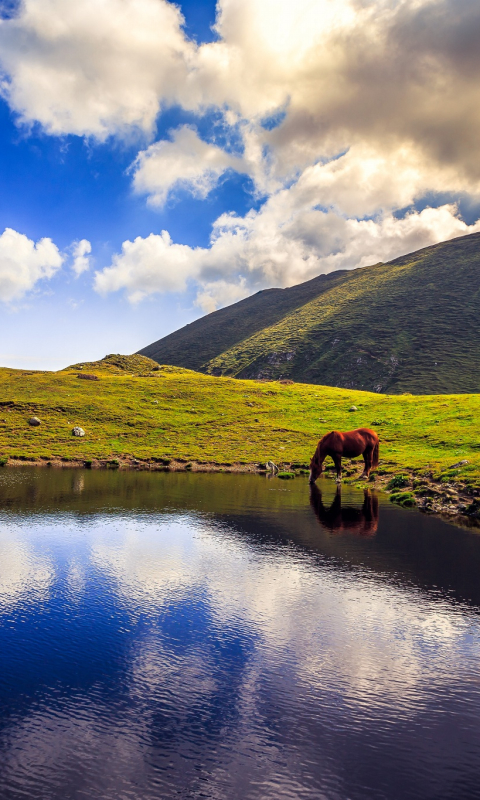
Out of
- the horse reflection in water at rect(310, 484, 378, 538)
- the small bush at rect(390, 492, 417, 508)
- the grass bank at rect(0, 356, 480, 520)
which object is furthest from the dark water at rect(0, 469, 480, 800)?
the grass bank at rect(0, 356, 480, 520)

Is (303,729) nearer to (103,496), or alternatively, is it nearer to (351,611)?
(351,611)

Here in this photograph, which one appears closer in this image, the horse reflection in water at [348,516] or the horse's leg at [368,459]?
the horse reflection in water at [348,516]

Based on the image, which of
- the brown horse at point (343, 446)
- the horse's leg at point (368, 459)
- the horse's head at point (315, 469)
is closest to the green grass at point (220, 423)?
the horse's leg at point (368, 459)

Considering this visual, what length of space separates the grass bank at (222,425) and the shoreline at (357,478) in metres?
0.26

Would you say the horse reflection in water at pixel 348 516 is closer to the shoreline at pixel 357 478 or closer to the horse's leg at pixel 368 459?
the shoreline at pixel 357 478

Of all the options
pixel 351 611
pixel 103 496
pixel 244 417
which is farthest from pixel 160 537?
pixel 244 417

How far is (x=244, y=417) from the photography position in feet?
266

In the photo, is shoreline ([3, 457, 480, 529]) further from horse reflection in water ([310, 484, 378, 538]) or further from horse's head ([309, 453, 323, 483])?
horse reflection in water ([310, 484, 378, 538])

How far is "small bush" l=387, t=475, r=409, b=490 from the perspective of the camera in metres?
41.7

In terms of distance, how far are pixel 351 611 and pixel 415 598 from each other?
114 inches

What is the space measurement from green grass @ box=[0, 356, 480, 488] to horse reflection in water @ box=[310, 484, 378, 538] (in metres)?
9.18

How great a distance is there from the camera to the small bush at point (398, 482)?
41.7 metres

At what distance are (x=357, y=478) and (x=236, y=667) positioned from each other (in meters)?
40.2

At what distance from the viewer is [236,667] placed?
36.0 feet
